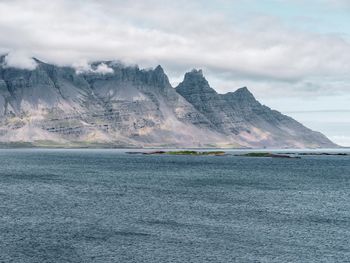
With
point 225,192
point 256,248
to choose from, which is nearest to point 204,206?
point 225,192

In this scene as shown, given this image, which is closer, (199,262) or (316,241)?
(199,262)

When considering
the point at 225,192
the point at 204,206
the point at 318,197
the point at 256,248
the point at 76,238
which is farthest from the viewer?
the point at 225,192

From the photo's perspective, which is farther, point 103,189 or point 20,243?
point 103,189

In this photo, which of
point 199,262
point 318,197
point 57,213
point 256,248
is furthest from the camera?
point 318,197

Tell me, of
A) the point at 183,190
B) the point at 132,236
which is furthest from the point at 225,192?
the point at 132,236

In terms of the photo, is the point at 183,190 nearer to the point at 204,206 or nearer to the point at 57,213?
the point at 204,206

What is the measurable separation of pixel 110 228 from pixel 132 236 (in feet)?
21.6

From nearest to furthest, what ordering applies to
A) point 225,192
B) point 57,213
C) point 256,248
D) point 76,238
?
point 256,248 → point 76,238 → point 57,213 → point 225,192

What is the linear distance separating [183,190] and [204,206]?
3016cm

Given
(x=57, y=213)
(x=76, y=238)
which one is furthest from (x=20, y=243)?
(x=57, y=213)

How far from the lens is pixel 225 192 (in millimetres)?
121875

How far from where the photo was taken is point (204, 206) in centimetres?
9519

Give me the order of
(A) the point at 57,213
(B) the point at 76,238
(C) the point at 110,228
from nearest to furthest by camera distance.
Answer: (B) the point at 76,238 < (C) the point at 110,228 < (A) the point at 57,213

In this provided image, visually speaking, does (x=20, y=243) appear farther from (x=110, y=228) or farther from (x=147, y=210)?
(x=147, y=210)
